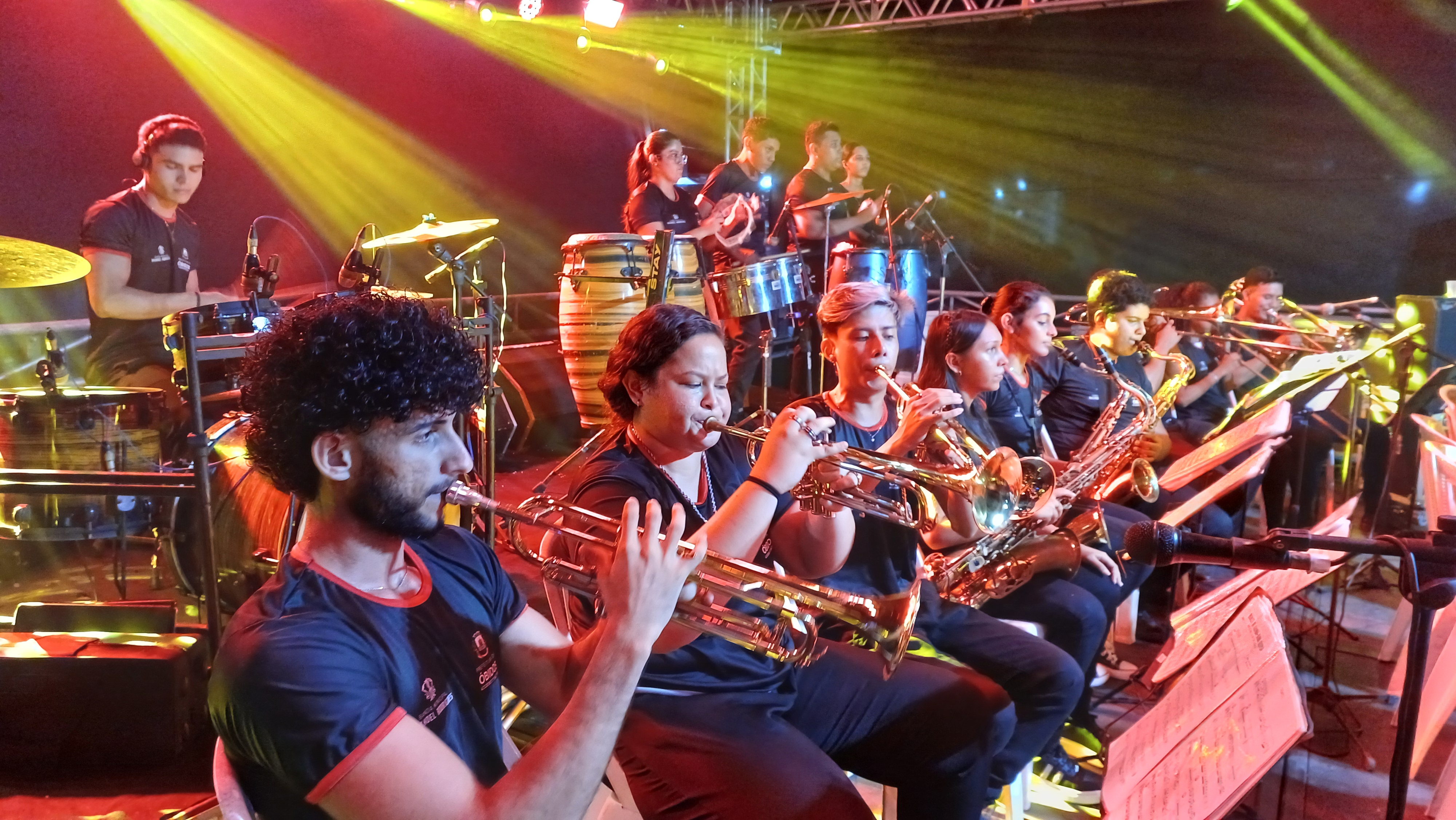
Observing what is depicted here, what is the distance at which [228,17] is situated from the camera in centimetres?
651

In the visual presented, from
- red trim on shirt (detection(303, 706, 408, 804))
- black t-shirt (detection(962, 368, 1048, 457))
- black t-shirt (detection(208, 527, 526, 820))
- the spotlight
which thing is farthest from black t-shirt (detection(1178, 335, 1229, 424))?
the spotlight

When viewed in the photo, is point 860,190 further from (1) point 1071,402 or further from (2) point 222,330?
(2) point 222,330

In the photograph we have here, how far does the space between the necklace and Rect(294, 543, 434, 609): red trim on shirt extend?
744 millimetres

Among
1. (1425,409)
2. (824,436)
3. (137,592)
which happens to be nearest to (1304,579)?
(824,436)

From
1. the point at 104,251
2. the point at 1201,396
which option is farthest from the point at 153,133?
the point at 1201,396

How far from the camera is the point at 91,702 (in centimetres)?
290

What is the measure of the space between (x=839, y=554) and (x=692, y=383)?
661mm

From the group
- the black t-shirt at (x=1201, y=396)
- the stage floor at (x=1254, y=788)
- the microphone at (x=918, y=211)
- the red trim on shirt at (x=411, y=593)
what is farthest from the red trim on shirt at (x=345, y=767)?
the microphone at (x=918, y=211)

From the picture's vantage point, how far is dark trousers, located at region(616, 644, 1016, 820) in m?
1.89

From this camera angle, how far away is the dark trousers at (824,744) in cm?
189

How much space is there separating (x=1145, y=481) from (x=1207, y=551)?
7.81 ft

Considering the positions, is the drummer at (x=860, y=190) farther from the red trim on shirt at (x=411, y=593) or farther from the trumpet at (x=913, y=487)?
the red trim on shirt at (x=411, y=593)

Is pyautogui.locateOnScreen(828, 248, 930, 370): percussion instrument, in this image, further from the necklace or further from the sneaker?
the necklace

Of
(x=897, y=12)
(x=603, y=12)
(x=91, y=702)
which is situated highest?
(x=897, y=12)
